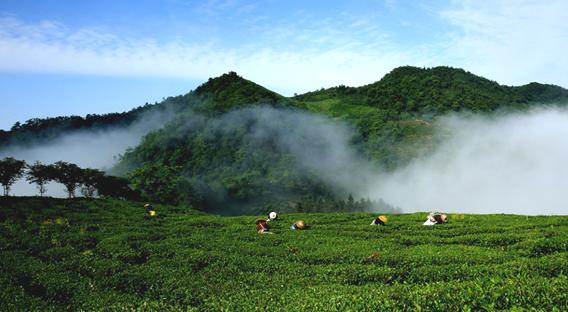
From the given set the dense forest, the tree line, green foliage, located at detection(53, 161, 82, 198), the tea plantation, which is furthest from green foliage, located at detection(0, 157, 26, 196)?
the dense forest

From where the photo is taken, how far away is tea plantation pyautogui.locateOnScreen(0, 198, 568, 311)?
15.7 metres

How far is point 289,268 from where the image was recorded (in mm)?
24172

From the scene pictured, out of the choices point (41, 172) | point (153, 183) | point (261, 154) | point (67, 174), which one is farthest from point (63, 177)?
point (261, 154)

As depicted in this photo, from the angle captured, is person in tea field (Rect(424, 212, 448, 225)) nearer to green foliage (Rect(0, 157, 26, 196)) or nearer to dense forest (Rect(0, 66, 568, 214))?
green foliage (Rect(0, 157, 26, 196))

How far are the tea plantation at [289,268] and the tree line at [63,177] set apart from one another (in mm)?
35197

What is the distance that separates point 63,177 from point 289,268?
234ft

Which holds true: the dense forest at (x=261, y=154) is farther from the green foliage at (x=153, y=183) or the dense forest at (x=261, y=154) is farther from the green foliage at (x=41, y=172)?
the green foliage at (x=41, y=172)

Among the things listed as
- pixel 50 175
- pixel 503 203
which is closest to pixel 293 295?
pixel 50 175

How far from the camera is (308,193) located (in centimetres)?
14950

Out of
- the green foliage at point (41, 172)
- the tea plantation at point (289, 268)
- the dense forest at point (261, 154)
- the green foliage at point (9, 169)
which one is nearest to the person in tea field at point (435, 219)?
the tea plantation at point (289, 268)

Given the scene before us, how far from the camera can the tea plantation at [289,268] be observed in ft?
51.6

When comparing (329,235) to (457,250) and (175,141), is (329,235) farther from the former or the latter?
(175,141)

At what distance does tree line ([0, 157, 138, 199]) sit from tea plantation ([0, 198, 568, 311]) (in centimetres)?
3520

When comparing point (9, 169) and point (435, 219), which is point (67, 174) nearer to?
point (9, 169)
